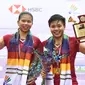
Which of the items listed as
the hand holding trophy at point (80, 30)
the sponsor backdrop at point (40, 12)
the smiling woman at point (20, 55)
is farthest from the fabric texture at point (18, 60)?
the sponsor backdrop at point (40, 12)

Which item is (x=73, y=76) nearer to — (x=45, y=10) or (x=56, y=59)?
(x=56, y=59)

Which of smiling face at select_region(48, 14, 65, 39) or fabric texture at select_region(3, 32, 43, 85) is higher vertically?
smiling face at select_region(48, 14, 65, 39)

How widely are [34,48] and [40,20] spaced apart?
44 centimetres

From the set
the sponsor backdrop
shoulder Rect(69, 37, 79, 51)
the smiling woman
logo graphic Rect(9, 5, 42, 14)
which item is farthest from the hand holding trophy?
Answer: logo graphic Rect(9, 5, 42, 14)

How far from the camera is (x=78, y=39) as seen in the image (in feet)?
5.31

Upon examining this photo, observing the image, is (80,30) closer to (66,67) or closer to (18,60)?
(66,67)

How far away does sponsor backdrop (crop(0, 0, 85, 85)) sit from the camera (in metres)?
2.03

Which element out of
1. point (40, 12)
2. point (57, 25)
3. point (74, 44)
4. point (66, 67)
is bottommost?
point (66, 67)

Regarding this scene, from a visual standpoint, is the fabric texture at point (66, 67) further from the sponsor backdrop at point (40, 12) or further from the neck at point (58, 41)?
the sponsor backdrop at point (40, 12)

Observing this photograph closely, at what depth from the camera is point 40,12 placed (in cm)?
205

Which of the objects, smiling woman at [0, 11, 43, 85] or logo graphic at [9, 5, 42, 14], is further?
logo graphic at [9, 5, 42, 14]

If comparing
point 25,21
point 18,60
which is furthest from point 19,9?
point 18,60

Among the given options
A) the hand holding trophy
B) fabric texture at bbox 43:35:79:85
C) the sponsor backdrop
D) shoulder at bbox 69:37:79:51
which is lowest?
fabric texture at bbox 43:35:79:85

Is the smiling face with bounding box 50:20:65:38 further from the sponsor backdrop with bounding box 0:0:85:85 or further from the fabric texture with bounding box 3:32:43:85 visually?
the sponsor backdrop with bounding box 0:0:85:85
